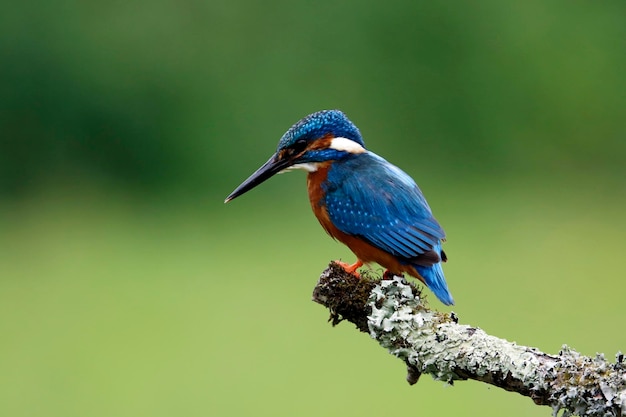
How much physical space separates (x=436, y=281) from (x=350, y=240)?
0.24 meters

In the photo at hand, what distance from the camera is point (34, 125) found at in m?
4.71

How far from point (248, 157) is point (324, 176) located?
94.1 inches

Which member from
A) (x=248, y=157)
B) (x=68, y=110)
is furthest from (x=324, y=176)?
(x=68, y=110)

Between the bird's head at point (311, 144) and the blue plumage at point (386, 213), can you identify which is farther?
the bird's head at point (311, 144)

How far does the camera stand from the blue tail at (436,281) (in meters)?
2.01

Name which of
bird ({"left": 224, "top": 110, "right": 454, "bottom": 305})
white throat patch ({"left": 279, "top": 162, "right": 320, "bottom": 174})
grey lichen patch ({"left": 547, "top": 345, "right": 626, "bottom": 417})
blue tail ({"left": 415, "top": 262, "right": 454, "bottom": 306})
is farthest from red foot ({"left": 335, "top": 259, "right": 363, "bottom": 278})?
grey lichen patch ({"left": 547, "top": 345, "right": 626, "bottom": 417})

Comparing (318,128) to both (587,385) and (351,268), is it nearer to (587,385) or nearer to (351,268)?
A: (351,268)

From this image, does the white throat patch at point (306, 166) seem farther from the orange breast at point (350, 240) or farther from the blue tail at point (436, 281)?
the blue tail at point (436, 281)

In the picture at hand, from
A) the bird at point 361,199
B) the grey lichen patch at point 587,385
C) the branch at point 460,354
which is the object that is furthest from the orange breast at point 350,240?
the grey lichen patch at point 587,385

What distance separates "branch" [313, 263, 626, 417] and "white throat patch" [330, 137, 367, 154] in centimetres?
34

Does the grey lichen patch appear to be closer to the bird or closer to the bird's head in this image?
the bird

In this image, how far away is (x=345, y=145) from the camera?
220 cm

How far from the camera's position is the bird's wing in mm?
2043

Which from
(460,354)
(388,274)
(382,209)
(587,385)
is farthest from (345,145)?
(587,385)
